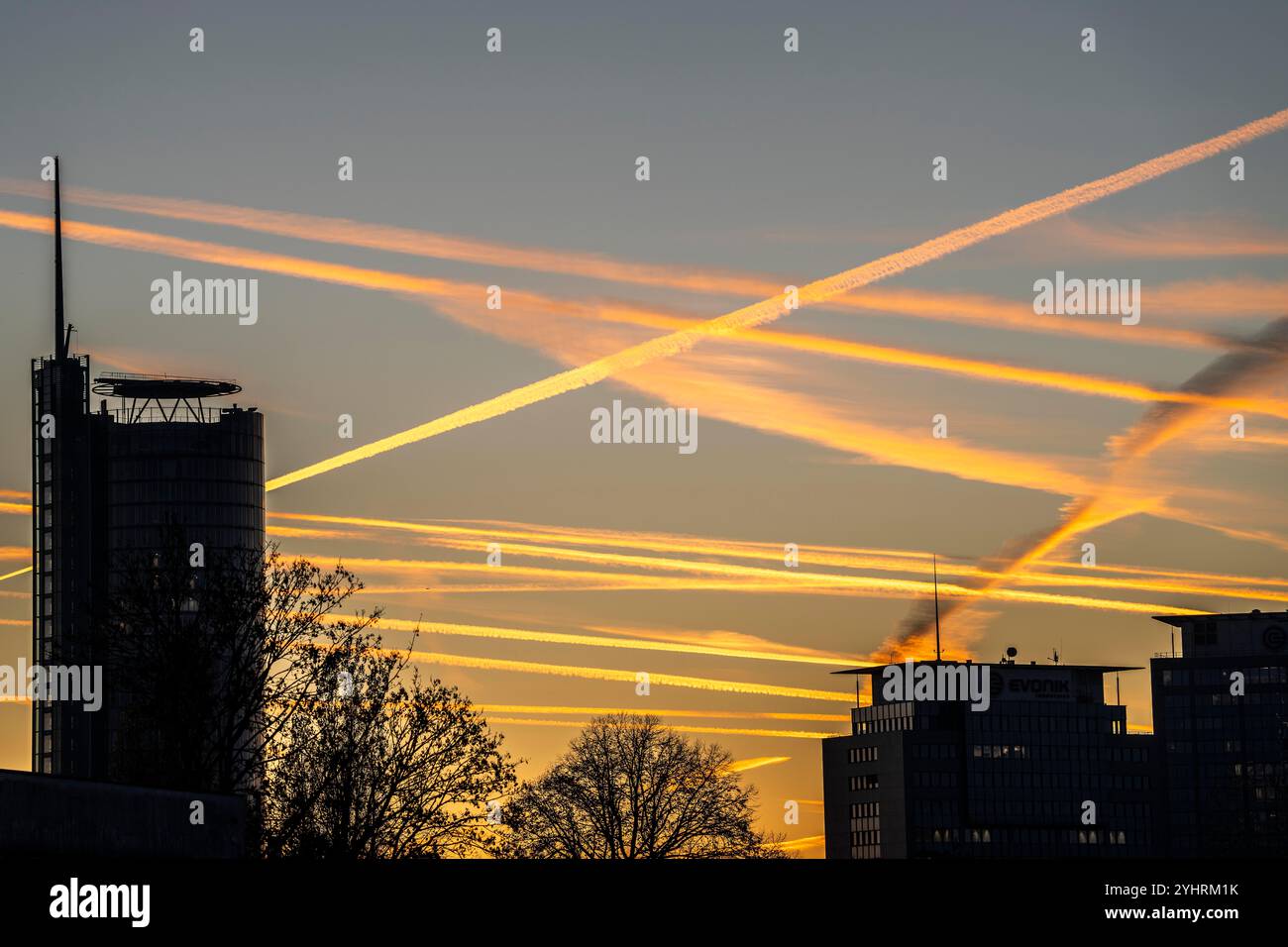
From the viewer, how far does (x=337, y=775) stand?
3509 inches
